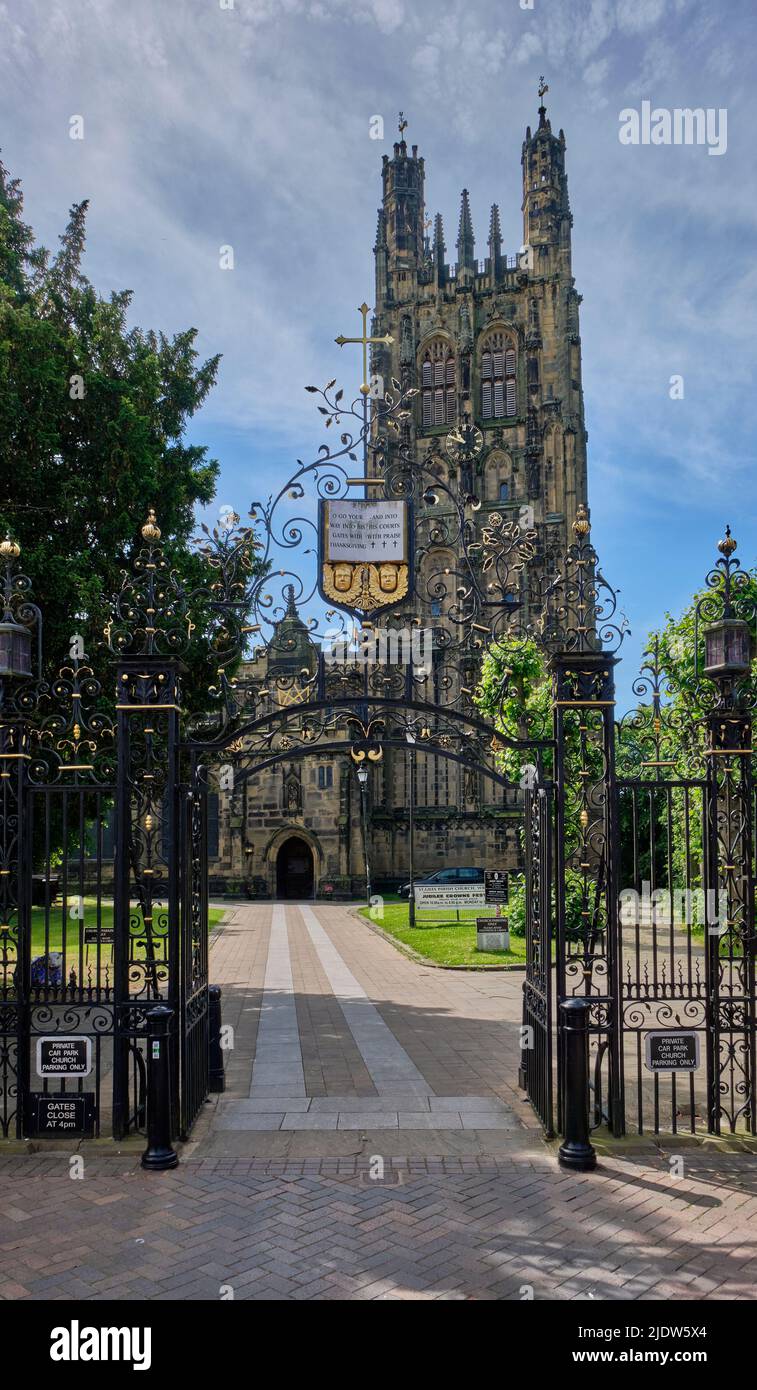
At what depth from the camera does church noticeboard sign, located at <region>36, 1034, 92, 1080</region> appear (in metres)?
7.84

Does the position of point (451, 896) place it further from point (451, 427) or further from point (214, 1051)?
point (451, 427)

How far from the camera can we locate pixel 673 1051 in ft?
25.7

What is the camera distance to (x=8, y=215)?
1360 centimetres

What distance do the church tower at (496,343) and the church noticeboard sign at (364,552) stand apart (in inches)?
1418

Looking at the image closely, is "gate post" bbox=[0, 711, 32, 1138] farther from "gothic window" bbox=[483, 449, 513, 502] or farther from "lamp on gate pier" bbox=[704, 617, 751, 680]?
"gothic window" bbox=[483, 449, 513, 502]

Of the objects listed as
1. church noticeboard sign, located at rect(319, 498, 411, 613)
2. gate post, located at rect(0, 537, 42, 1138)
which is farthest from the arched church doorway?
gate post, located at rect(0, 537, 42, 1138)

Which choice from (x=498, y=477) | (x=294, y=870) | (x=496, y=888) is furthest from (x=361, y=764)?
(x=498, y=477)

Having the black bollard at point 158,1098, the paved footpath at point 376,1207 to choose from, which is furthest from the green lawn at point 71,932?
the black bollard at point 158,1098

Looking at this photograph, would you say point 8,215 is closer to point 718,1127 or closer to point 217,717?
point 217,717

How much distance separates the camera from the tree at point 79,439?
12477 mm

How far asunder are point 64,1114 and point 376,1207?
2895mm

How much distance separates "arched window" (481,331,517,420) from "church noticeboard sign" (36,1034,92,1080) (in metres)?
45.5

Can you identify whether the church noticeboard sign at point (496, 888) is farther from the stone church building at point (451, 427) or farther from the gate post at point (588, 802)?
the stone church building at point (451, 427)

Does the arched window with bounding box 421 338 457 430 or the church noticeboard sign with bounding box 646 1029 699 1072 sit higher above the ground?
the arched window with bounding box 421 338 457 430
